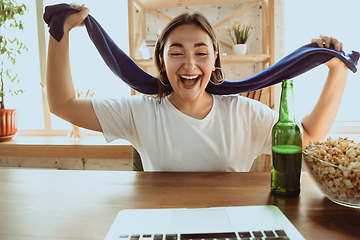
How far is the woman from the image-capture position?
1.09 metres

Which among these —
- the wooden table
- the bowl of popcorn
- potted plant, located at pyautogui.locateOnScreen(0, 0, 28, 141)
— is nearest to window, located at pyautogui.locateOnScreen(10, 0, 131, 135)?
potted plant, located at pyautogui.locateOnScreen(0, 0, 28, 141)

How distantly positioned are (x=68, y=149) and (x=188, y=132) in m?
1.47

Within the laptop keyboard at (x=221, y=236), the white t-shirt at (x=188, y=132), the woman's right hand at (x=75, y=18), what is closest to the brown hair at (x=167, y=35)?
the white t-shirt at (x=188, y=132)

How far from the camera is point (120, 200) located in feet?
2.18

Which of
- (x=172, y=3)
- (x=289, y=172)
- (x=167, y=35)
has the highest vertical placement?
(x=172, y=3)

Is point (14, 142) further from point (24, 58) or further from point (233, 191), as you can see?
point (233, 191)

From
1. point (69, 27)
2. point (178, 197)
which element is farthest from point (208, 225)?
point (69, 27)

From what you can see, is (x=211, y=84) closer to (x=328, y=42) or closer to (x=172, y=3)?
(x=328, y=42)

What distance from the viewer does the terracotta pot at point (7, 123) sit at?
2358mm

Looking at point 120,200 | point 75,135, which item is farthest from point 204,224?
point 75,135

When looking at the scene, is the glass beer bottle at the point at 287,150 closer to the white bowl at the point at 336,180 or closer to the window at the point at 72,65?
the white bowl at the point at 336,180

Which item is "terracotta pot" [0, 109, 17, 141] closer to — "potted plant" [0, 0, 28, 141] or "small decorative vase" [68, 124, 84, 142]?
"potted plant" [0, 0, 28, 141]

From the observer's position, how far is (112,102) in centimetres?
118

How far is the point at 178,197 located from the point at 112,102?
65cm
